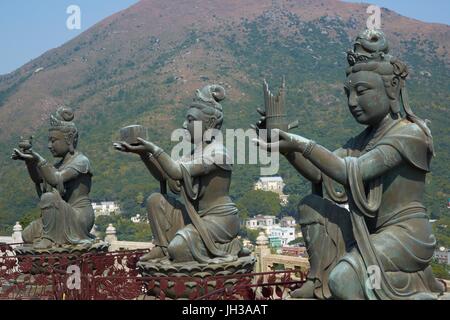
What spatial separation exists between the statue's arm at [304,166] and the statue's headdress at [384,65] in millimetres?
785

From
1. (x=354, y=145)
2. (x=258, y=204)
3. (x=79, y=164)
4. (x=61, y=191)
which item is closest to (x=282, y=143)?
(x=354, y=145)

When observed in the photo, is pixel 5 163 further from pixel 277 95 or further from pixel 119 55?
pixel 277 95

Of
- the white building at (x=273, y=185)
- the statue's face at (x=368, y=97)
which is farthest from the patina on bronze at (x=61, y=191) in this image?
the white building at (x=273, y=185)

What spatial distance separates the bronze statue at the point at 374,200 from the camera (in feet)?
15.9

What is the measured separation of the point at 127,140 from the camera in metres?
6.70

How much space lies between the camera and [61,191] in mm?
9086

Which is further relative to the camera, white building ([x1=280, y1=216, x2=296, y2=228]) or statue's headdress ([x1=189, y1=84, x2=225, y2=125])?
white building ([x1=280, y1=216, x2=296, y2=228])

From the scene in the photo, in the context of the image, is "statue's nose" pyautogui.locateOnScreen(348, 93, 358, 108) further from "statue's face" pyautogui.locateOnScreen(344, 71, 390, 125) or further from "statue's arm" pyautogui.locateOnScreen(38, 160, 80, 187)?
"statue's arm" pyautogui.locateOnScreen(38, 160, 80, 187)

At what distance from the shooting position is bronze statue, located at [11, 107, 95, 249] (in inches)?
355

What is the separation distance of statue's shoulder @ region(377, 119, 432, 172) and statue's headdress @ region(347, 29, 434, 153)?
0.09m

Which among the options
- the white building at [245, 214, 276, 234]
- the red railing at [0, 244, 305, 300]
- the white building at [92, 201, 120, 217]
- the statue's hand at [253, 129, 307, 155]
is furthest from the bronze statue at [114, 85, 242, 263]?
the white building at [92, 201, 120, 217]

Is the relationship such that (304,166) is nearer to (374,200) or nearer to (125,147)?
(374,200)

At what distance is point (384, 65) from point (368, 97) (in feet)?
0.90
